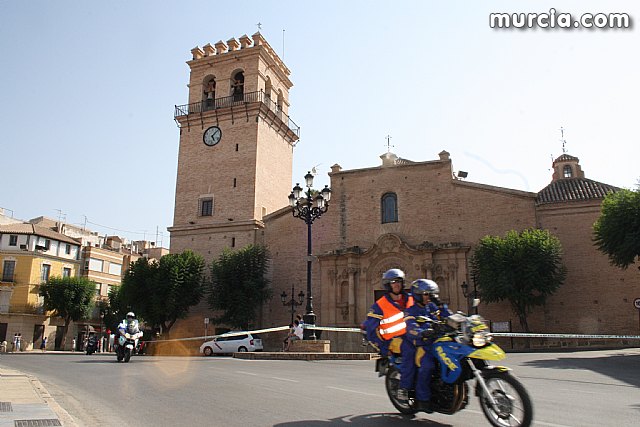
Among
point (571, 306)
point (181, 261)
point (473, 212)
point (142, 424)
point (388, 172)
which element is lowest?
point (142, 424)

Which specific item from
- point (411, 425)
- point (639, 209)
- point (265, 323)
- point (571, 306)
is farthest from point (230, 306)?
point (411, 425)

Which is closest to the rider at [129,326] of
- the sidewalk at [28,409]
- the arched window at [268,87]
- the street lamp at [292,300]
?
the sidewalk at [28,409]

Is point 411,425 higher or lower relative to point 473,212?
lower

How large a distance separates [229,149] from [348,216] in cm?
992

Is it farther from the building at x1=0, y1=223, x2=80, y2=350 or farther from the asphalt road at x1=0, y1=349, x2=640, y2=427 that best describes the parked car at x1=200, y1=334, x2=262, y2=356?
the building at x1=0, y1=223, x2=80, y2=350

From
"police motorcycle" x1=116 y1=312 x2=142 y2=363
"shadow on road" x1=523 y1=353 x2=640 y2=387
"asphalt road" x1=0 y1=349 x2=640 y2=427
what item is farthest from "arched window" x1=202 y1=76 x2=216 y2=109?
"shadow on road" x1=523 y1=353 x2=640 y2=387

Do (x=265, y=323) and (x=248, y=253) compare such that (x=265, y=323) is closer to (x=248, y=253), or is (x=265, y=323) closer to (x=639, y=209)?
(x=248, y=253)

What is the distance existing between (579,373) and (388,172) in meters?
22.4

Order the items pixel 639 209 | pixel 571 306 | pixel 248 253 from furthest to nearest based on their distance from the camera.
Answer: pixel 248 253 < pixel 571 306 < pixel 639 209

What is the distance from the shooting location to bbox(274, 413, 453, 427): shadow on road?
18.1 feet

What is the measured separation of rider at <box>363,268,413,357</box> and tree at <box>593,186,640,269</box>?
1863 cm

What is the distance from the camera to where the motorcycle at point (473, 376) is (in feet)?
A: 15.7

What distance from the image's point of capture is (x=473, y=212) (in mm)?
31078

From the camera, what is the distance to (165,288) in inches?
1291
